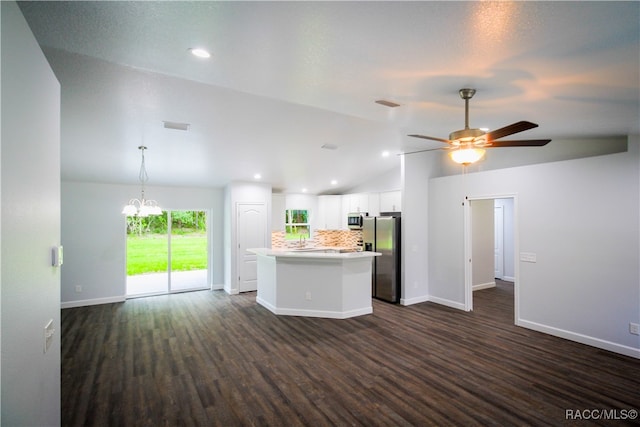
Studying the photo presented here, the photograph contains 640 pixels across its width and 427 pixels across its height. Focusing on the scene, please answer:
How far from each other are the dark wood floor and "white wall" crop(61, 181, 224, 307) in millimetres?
1028

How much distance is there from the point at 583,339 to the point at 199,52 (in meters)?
5.34

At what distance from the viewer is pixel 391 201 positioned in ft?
22.9

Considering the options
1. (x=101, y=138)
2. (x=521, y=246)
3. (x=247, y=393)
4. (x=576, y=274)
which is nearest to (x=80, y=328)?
Result: (x=101, y=138)

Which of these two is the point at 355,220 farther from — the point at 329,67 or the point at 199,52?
the point at 199,52

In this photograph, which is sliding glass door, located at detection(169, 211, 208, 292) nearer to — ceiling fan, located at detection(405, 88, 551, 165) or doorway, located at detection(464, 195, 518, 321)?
doorway, located at detection(464, 195, 518, 321)

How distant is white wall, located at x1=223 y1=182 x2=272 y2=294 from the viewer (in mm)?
6828

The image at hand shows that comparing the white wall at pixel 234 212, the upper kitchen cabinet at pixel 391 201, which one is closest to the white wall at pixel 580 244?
the upper kitchen cabinet at pixel 391 201

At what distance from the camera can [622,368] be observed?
3348 mm

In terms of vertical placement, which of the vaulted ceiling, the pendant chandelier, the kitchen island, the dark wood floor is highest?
the vaulted ceiling

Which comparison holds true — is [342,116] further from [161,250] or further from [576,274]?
[161,250]

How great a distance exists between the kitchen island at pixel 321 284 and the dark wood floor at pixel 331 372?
0.23 m

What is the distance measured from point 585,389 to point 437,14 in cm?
356

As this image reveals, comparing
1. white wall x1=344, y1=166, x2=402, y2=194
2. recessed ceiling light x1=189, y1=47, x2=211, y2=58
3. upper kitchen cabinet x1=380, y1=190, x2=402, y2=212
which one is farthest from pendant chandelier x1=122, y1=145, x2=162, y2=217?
white wall x1=344, y1=166, x2=402, y2=194

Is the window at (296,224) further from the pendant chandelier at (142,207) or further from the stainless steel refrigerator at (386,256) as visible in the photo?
the pendant chandelier at (142,207)
